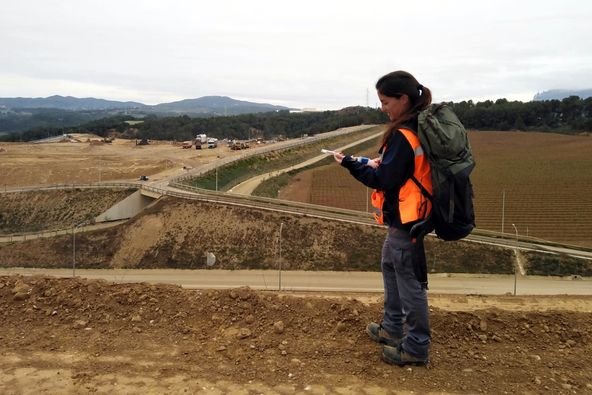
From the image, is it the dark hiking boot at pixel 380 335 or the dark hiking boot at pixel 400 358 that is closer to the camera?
the dark hiking boot at pixel 400 358

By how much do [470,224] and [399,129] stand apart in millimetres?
1103

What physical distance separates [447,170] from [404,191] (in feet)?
1.50

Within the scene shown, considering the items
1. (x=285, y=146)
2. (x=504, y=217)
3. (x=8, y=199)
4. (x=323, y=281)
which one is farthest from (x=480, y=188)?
(x=8, y=199)

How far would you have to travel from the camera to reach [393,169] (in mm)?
4461

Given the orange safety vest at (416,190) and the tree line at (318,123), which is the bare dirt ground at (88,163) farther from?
the orange safety vest at (416,190)

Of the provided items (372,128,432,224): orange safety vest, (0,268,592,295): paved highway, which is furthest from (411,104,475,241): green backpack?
(0,268,592,295): paved highway

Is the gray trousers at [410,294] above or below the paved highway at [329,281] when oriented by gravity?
above

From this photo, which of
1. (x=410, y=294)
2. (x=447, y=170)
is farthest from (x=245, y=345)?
(x=447, y=170)

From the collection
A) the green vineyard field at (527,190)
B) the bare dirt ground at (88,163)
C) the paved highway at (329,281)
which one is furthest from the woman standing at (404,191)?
the bare dirt ground at (88,163)

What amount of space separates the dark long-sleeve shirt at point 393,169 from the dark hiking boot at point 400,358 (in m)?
1.20

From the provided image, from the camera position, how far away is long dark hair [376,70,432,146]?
15.5 feet

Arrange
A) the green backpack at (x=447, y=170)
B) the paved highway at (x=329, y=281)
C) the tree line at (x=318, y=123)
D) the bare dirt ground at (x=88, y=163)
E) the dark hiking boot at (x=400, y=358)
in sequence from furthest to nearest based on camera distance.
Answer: the tree line at (x=318, y=123) < the bare dirt ground at (x=88, y=163) < the paved highway at (x=329, y=281) < the dark hiking boot at (x=400, y=358) < the green backpack at (x=447, y=170)

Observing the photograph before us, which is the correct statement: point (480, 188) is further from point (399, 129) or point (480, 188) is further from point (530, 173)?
point (399, 129)

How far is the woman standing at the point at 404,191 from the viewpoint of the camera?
14.7 feet
